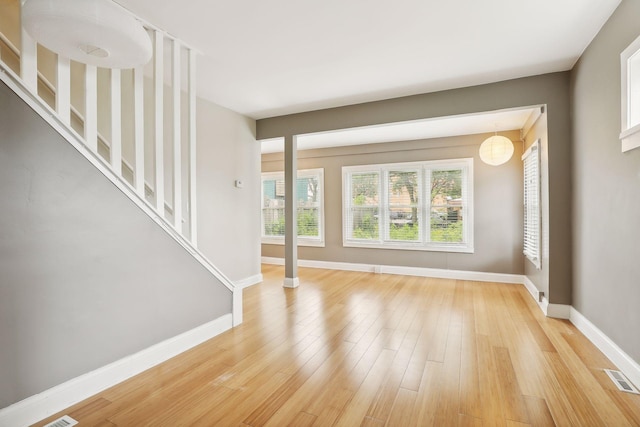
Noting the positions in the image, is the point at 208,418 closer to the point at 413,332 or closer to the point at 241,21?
the point at 413,332

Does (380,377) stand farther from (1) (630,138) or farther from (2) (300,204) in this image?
(2) (300,204)

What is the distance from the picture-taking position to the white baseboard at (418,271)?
16.9 feet

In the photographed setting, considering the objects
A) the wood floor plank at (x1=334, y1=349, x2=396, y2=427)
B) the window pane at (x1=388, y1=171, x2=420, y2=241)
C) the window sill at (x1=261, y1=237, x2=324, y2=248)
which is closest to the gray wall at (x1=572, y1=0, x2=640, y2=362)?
the wood floor plank at (x1=334, y1=349, x2=396, y2=427)

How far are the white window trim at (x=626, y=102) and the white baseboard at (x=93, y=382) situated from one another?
360 cm

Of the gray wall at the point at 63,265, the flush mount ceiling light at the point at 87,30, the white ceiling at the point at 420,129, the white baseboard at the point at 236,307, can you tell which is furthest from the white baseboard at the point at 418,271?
the flush mount ceiling light at the point at 87,30

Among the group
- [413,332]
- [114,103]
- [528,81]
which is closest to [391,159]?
[528,81]

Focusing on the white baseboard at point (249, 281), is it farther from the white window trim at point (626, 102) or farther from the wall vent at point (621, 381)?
the white window trim at point (626, 102)

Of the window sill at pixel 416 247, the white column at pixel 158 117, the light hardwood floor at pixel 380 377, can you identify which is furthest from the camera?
the window sill at pixel 416 247

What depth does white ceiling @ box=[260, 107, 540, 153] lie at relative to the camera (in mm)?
4410

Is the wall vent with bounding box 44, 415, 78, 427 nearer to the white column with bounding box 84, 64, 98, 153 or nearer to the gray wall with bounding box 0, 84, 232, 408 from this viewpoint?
the gray wall with bounding box 0, 84, 232, 408

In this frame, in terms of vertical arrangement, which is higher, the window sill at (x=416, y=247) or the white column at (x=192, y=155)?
the white column at (x=192, y=155)

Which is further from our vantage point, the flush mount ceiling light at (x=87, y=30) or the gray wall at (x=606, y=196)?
the gray wall at (x=606, y=196)

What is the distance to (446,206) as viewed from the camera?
222 inches

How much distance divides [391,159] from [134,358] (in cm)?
510
